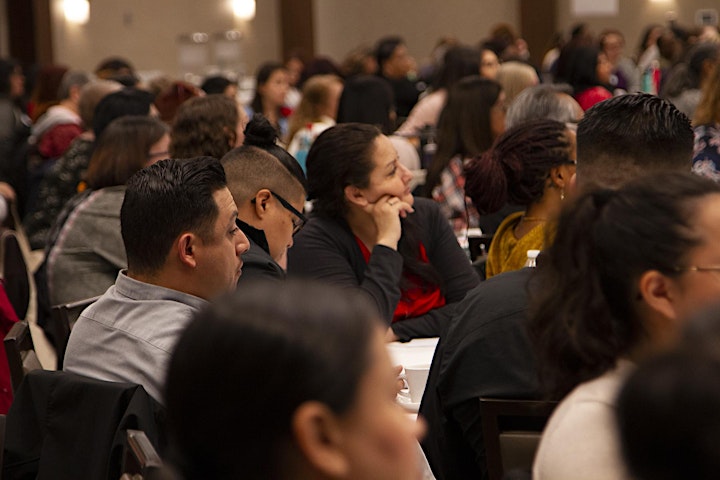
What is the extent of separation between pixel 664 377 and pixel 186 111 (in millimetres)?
3684

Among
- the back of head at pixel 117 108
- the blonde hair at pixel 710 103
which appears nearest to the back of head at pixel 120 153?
the back of head at pixel 117 108

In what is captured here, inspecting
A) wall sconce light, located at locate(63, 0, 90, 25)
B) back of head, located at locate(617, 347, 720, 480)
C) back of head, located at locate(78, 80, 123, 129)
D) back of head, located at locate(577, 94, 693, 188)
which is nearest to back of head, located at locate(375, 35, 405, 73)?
back of head, located at locate(78, 80, 123, 129)

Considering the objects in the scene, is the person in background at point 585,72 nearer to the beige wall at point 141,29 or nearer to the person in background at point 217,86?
the person in background at point 217,86

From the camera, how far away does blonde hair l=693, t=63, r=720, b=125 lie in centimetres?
534

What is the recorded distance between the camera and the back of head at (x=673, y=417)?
2.73 feet

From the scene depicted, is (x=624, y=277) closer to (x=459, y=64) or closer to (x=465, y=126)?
(x=465, y=126)

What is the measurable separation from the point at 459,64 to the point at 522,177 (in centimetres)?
518

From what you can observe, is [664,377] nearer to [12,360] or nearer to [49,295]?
[12,360]

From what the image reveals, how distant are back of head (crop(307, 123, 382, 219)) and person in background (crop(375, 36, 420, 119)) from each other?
23.3ft

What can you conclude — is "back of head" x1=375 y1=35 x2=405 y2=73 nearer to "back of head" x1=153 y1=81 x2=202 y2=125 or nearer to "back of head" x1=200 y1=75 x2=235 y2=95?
"back of head" x1=200 y1=75 x2=235 y2=95

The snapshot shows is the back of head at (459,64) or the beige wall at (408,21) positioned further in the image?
the beige wall at (408,21)

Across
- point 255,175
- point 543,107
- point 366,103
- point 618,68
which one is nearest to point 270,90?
point 366,103

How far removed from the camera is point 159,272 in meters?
2.54

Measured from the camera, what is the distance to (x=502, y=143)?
11.0ft
